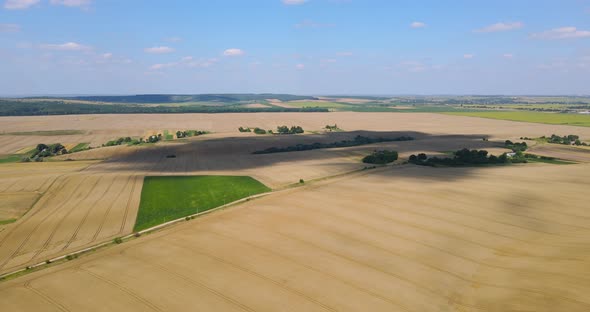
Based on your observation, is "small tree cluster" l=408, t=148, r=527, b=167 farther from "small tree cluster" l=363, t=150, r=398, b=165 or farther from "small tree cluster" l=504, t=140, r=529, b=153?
"small tree cluster" l=504, t=140, r=529, b=153

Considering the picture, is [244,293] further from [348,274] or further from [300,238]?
[300,238]

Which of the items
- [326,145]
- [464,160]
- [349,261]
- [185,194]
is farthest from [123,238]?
[326,145]

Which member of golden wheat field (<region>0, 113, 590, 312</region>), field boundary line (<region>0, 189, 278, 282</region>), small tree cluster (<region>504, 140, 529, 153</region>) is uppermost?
small tree cluster (<region>504, 140, 529, 153</region>)

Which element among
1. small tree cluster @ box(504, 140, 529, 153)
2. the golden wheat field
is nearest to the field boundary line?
the golden wheat field

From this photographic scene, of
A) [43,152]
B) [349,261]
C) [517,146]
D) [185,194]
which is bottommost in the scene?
[185,194]

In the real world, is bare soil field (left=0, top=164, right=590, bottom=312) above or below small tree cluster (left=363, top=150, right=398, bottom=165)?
below

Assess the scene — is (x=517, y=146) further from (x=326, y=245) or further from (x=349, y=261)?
(x=349, y=261)

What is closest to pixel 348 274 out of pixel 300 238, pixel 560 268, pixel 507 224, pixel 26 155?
pixel 300 238
